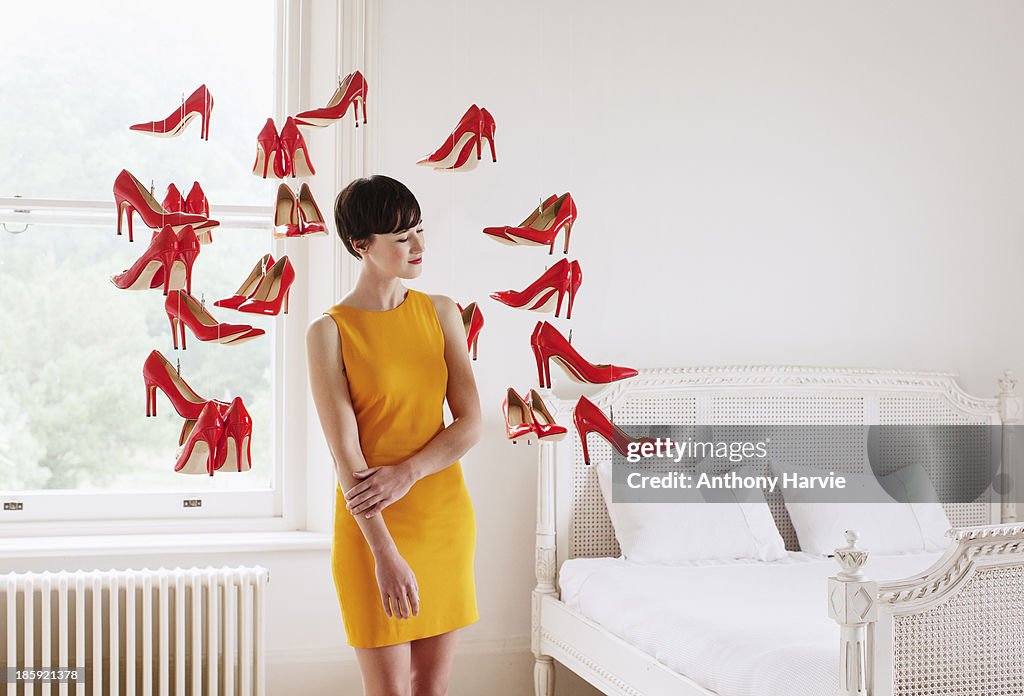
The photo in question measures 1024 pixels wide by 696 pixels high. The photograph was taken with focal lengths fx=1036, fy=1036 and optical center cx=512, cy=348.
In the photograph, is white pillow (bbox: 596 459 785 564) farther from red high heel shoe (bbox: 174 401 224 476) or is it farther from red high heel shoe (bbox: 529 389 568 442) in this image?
red high heel shoe (bbox: 174 401 224 476)

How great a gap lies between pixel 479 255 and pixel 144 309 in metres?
1.08

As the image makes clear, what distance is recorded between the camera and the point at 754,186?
3.67m

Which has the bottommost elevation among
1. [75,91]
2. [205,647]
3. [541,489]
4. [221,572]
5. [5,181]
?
[205,647]

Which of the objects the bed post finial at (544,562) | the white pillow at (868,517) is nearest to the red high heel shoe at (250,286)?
the bed post finial at (544,562)

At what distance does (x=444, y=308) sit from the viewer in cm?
202

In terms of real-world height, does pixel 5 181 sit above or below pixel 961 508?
above

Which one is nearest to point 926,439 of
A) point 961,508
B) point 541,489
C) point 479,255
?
point 961,508

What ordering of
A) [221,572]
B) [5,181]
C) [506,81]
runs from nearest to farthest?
1. [221,572]
2. [5,181]
3. [506,81]

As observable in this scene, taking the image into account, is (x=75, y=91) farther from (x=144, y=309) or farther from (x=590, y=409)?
(x=590, y=409)

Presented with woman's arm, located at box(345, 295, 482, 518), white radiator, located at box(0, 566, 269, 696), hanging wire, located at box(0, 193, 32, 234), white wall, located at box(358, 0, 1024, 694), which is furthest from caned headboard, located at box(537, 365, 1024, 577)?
hanging wire, located at box(0, 193, 32, 234)

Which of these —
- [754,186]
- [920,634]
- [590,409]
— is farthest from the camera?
[754,186]

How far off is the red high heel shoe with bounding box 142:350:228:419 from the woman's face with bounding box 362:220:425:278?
40 cm

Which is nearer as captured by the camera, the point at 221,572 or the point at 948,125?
the point at 221,572

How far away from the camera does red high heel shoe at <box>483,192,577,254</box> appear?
2.24 metres
